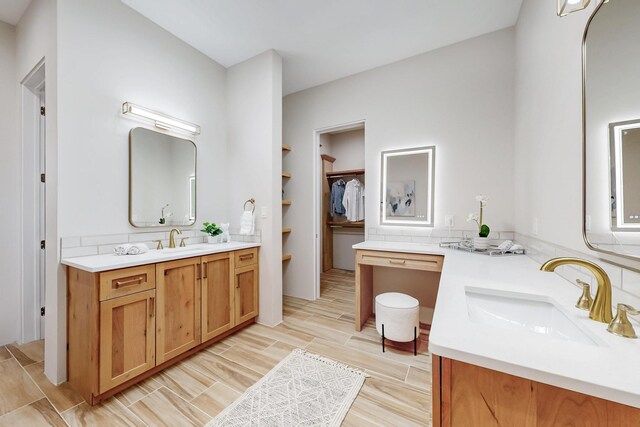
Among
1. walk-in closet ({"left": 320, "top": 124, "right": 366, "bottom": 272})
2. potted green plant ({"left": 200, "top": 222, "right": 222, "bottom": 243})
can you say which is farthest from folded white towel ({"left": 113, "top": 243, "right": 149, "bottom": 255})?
walk-in closet ({"left": 320, "top": 124, "right": 366, "bottom": 272})

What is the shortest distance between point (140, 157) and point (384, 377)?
263 centimetres

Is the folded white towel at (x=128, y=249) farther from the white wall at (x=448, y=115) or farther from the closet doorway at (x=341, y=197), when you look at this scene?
the closet doorway at (x=341, y=197)

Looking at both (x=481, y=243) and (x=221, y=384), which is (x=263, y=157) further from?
(x=481, y=243)

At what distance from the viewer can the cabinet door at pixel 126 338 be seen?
148cm

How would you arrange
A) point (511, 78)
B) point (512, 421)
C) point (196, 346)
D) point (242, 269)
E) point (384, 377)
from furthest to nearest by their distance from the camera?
point (242, 269), point (511, 78), point (196, 346), point (384, 377), point (512, 421)

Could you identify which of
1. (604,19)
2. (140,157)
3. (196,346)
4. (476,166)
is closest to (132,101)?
(140,157)

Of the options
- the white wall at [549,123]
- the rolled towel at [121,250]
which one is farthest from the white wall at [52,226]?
the white wall at [549,123]

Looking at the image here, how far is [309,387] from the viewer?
5.39 ft

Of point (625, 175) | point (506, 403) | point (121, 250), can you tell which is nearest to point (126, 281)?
point (121, 250)

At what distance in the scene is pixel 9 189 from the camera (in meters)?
2.12

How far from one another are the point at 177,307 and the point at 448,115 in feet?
9.84

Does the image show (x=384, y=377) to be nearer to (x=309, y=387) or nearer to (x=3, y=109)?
(x=309, y=387)

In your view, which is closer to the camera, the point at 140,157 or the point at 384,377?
the point at 384,377

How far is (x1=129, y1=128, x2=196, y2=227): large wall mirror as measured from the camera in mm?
2055
